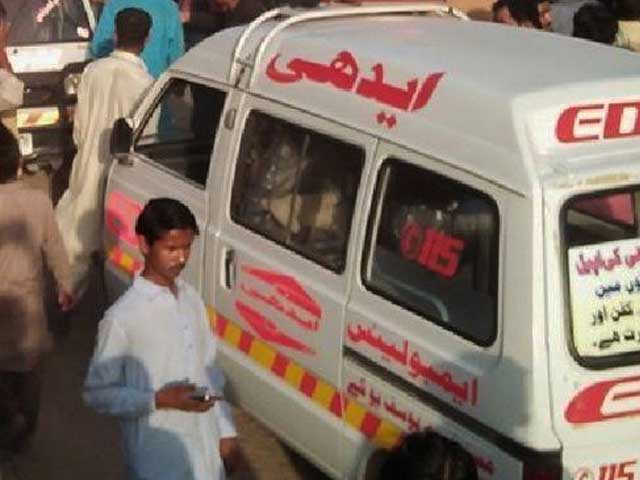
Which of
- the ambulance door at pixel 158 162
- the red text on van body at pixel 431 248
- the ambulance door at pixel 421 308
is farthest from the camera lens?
the ambulance door at pixel 158 162

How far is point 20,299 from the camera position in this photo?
21.1ft

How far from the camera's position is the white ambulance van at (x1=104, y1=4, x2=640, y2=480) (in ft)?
16.0

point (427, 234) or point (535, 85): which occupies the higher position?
point (535, 85)

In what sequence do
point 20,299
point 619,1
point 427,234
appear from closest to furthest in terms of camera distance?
point 427,234
point 20,299
point 619,1

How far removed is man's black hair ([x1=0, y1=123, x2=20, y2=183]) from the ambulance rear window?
7.93 feet

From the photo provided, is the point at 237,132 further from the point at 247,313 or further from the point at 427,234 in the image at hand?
the point at 427,234

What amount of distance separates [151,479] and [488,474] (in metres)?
1.06

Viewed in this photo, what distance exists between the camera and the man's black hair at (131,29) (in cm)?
884

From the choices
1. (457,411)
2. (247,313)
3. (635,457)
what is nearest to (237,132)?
(247,313)

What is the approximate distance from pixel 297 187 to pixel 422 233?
917mm

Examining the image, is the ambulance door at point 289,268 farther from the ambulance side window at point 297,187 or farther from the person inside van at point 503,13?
the person inside van at point 503,13

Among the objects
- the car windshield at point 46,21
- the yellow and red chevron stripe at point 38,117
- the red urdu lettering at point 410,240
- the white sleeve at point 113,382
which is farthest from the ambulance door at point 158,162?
the car windshield at point 46,21

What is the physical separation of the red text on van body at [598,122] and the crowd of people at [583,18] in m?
3.96

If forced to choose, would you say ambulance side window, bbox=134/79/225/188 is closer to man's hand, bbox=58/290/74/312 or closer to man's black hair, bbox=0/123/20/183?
man's hand, bbox=58/290/74/312
